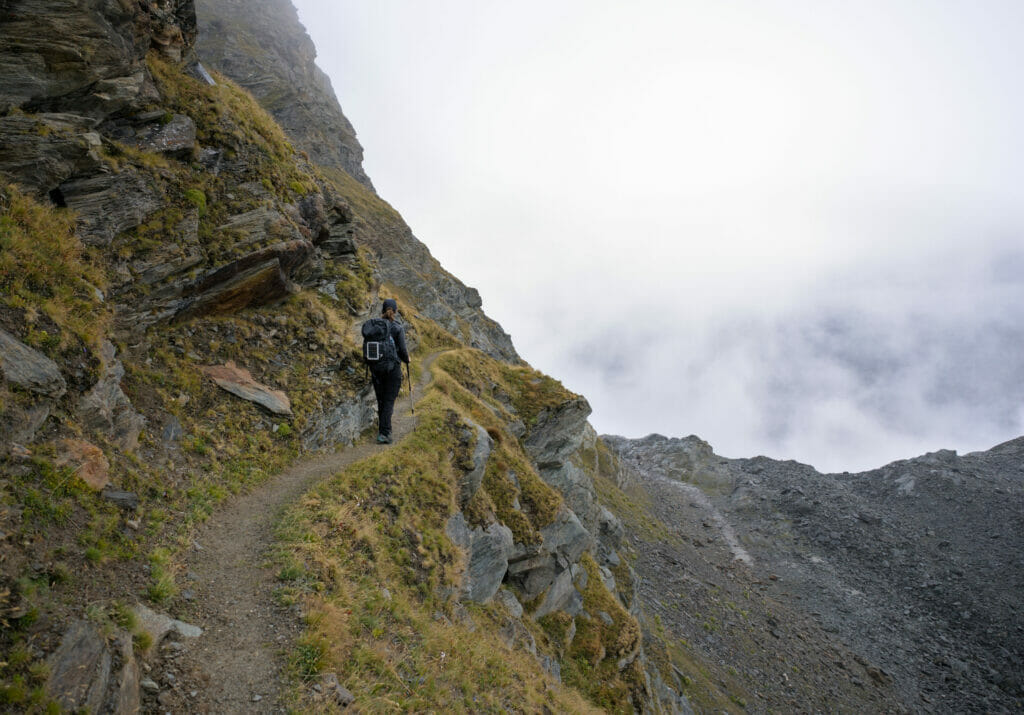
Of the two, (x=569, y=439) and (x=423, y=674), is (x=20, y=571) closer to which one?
(x=423, y=674)

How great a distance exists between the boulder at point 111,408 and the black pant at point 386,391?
6829 mm

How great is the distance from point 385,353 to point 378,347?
1.01ft

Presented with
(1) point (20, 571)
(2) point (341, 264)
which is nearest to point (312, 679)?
(1) point (20, 571)

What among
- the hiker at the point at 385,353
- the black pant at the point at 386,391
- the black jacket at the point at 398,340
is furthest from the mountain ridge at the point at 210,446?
the black jacket at the point at 398,340

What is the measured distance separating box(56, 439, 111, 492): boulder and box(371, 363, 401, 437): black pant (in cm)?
805

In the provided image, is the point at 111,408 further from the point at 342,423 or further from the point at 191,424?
the point at 342,423

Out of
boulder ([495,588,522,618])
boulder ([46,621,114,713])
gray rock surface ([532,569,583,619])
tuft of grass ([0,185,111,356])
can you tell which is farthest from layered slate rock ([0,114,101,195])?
gray rock surface ([532,569,583,619])

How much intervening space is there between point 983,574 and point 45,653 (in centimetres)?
11958

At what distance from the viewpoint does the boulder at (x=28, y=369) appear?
764 cm

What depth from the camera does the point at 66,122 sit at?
13.0 meters

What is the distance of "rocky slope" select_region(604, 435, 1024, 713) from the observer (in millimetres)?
59031

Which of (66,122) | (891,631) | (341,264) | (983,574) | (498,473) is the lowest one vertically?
(498,473)

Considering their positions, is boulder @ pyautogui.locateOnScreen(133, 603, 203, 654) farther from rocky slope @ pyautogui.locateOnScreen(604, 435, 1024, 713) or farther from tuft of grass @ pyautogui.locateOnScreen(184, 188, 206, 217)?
rocky slope @ pyautogui.locateOnScreen(604, 435, 1024, 713)

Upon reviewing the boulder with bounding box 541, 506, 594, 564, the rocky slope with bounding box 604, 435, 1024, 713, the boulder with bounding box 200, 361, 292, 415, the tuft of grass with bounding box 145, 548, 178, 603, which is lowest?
the tuft of grass with bounding box 145, 548, 178, 603
